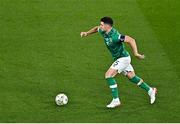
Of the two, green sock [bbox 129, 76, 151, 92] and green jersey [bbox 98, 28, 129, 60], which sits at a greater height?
green jersey [bbox 98, 28, 129, 60]

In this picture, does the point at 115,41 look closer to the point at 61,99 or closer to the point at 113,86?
the point at 113,86

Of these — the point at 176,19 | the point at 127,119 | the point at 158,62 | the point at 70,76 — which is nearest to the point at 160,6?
the point at 176,19

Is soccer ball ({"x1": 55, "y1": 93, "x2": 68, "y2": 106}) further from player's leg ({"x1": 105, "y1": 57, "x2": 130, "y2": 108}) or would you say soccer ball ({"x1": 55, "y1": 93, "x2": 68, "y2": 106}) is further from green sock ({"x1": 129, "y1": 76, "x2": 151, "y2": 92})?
green sock ({"x1": 129, "y1": 76, "x2": 151, "y2": 92})

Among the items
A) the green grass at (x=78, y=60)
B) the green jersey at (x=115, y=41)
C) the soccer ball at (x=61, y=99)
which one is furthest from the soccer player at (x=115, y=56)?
the soccer ball at (x=61, y=99)

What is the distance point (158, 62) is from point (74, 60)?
2.55m

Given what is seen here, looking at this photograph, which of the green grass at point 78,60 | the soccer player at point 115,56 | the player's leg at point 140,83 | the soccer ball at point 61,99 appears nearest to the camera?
the soccer player at point 115,56

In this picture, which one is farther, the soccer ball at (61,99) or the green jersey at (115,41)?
the soccer ball at (61,99)

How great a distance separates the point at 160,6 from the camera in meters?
23.5

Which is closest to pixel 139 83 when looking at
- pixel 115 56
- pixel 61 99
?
pixel 115 56

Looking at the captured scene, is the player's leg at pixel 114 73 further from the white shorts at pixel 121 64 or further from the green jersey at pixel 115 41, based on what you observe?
the green jersey at pixel 115 41

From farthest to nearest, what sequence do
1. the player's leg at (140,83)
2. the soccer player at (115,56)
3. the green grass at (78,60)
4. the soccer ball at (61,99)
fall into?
the player's leg at (140,83), the soccer ball at (61,99), the green grass at (78,60), the soccer player at (115,56)

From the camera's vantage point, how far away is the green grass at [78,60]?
1566cm

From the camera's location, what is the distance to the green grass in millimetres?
15664

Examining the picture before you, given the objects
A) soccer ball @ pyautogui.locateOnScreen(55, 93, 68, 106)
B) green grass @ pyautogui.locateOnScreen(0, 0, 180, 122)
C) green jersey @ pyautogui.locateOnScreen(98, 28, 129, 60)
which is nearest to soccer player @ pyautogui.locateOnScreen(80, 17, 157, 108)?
green jersey @ pyautogui.locateOnScreen(98, 28, 129, 60)
